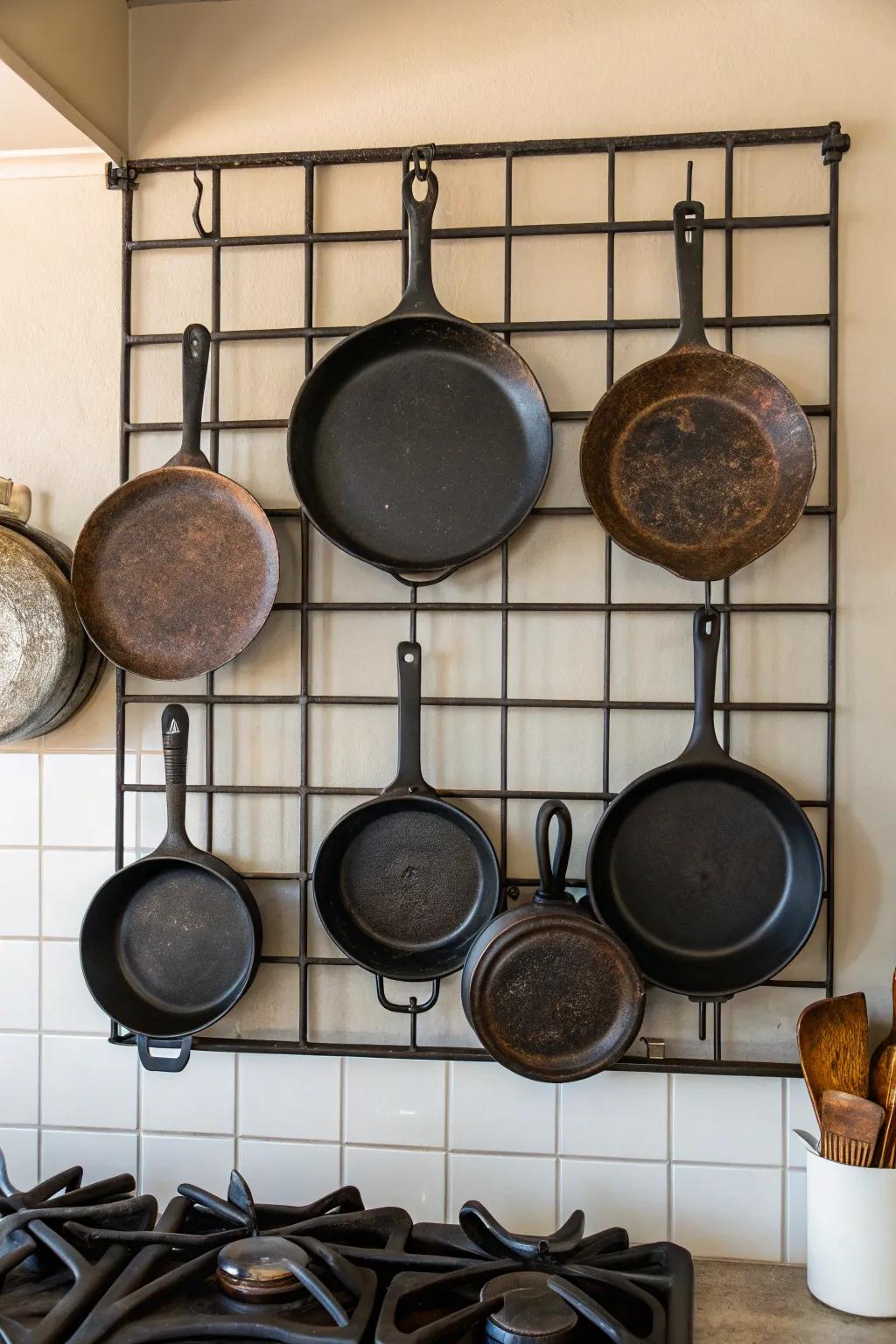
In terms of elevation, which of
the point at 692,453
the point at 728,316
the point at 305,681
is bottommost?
the point at 305,681

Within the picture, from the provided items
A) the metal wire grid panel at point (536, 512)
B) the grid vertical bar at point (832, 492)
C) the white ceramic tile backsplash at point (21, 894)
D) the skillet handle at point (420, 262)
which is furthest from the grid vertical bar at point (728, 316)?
the white ceramic tile backsplash at point (21, 894)

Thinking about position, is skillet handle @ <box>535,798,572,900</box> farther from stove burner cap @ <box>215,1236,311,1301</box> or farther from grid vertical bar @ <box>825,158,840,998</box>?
stove burner cap @ <box>215,1236,311,1301</box>

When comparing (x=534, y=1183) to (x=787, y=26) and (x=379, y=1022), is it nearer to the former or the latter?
(x=379, y=1022)

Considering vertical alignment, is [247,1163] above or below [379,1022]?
below

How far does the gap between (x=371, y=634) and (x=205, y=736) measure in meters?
0.24

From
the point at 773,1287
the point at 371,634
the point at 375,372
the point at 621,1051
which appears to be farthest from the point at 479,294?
the point at 773,1287

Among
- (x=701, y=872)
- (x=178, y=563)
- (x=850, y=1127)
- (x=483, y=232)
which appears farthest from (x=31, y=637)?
(x=850, y=1127)

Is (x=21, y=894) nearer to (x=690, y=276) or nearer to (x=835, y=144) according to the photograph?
(x=690, y=276)

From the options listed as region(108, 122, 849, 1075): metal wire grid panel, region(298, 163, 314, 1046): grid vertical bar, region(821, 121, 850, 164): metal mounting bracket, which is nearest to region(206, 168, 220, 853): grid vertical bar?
region(108, 122, 849, 1075): metal wire grid panel

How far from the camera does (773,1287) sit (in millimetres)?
1158

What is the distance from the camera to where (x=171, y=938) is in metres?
1.29

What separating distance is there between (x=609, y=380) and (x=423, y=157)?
338mm

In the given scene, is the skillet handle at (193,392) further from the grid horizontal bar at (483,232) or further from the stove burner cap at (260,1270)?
the stove burner cap at (260,1270)

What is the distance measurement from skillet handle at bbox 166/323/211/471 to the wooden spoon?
972 millimetres
